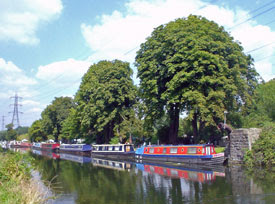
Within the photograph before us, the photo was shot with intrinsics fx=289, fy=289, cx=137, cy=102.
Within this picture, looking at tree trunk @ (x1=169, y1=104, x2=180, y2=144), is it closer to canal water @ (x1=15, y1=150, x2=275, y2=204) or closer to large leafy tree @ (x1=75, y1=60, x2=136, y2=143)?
large leafy tree @ (x1=75, y1=60, x2=136, y2=143)

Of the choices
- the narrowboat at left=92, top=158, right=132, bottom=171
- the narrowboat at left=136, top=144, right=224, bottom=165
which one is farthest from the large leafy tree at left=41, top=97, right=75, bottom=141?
the narrowboat at left=136, top=144, right=224, bottom=165

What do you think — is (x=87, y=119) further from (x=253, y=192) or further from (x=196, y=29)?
(x=253, y=192)

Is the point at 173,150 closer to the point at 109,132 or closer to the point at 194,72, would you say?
the point at 194,72

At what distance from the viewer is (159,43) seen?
31.6 meters

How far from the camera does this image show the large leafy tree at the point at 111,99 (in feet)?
143

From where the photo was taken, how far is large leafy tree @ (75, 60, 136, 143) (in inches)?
1713

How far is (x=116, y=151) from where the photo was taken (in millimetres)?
41094

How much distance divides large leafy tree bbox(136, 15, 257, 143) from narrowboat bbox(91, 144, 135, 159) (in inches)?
322

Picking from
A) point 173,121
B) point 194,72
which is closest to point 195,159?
point 173,121

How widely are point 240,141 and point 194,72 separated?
24.4 feet

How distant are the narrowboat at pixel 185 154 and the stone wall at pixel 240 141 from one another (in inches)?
41.6

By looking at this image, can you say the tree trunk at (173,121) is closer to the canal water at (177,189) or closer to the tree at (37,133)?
the canal water at (177,189)

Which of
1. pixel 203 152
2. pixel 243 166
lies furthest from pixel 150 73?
pixel 243 166

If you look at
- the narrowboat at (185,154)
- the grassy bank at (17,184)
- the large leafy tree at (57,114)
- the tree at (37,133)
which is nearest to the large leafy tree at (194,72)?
the narrowboat at (185,154)
